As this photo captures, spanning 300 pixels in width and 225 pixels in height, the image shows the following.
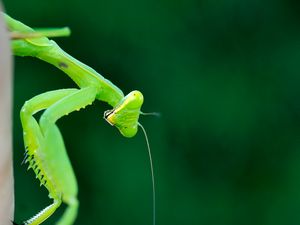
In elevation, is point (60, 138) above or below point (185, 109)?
above

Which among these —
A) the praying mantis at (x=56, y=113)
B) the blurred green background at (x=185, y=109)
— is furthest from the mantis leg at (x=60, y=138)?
the blurred green background at (x=185, y=109)

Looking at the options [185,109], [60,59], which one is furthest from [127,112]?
[185,109]

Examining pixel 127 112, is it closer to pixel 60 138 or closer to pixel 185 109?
pixel 60 138

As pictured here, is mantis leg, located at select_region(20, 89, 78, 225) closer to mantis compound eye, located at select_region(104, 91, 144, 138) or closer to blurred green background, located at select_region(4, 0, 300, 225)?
mantis compound eye, located at select_region(104, 91, 144, 138)

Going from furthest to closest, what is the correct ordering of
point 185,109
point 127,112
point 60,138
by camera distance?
point 185,109, point 127,112, point 60,138

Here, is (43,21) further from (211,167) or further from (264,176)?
(264,176)

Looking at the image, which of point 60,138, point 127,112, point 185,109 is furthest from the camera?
point 185,109
